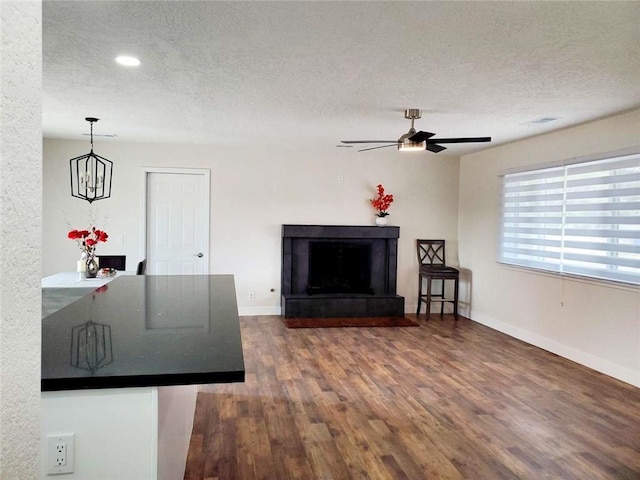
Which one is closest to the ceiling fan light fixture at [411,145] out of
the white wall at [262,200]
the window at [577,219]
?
the window at [577,219]

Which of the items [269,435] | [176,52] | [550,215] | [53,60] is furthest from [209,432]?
[550,215]

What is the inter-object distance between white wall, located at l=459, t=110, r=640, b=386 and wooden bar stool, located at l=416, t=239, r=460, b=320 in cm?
30

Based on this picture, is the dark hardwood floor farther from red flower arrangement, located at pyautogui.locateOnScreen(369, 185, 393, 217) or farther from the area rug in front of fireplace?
red flower arrangement, located at pyautogui.locateOnScreen(369, 185, 393, 217)

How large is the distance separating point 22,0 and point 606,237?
15.4 feet

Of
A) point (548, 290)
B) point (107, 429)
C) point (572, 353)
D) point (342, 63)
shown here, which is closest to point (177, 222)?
point (342, 63)

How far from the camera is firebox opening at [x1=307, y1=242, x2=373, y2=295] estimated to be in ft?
21.3

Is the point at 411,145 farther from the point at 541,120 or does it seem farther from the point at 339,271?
the point at 339,271

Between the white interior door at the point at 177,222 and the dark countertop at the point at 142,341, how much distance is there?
373 cm

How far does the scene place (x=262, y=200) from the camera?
639 cm

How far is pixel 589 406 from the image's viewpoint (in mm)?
3398

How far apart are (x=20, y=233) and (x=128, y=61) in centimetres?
262

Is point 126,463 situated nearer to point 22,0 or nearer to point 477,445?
point 22,0

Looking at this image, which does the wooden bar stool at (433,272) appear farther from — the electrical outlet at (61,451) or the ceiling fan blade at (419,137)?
the electrical outlet at (61,451)

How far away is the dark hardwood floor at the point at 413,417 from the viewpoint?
2.53 meters
